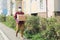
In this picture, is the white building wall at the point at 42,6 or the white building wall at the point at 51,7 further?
the white building wall at the point at 42,6

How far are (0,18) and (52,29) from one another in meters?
32.5

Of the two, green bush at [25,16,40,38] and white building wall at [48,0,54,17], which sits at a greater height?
white building wall at [48,0,54,17]

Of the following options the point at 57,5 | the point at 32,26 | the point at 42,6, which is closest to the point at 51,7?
the point at 57,5

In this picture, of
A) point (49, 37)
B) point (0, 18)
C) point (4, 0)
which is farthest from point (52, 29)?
point (4, 0)

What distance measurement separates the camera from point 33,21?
17375mm

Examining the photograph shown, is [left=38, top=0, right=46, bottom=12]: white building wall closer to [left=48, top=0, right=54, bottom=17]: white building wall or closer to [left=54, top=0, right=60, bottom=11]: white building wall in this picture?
[left=48, top=0, right=54, bottom=17]: white building wall

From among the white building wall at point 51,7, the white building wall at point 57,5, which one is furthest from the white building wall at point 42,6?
the white building wall at point 57,5

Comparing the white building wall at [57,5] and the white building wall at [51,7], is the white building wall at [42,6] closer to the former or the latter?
the white building wall at [51,7]

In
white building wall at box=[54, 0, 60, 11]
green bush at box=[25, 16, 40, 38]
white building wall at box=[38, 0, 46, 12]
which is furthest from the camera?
white building wall at box=[38, 0, 46, 12]

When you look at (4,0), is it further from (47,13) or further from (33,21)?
(33,21)

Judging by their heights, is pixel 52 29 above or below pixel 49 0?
below

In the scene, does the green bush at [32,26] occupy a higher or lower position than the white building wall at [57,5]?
lower

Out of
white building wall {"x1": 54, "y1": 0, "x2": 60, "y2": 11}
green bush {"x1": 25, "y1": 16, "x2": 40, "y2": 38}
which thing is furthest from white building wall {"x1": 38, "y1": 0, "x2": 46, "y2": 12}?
green bush {"x1": 25, "y1": 16, "x2": 40, "y2": 38}

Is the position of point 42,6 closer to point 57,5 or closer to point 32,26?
point 57,5
